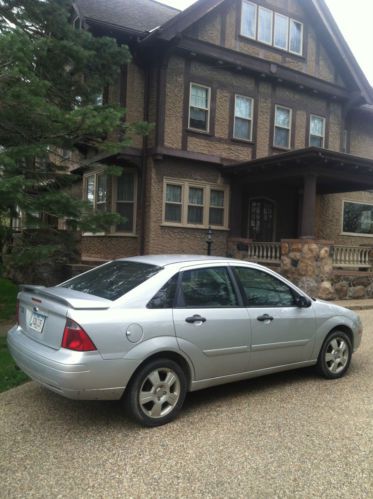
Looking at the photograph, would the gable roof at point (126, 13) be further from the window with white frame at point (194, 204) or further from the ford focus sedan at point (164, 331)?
the ford focus sedan at point (164, 331)

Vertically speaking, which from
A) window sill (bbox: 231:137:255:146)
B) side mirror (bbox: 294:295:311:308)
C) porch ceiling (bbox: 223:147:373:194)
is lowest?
side mirror (bbox: 294:295:311:308)

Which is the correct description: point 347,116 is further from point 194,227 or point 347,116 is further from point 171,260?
point 171,260

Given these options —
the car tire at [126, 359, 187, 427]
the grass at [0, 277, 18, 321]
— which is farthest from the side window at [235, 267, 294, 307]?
the grass at [0, 277, 18, 321]

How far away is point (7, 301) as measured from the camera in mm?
11984

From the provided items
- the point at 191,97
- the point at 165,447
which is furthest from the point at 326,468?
the point at 191,97

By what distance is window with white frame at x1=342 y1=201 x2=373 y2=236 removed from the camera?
62.3 feet

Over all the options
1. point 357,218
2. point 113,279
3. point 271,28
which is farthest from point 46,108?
point 357,218

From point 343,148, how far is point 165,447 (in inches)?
695

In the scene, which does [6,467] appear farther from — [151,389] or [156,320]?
[156,320]

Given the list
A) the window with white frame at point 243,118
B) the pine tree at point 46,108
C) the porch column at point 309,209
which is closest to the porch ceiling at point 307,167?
the porch column at point 309,209

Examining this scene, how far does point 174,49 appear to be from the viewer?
14.0 metres

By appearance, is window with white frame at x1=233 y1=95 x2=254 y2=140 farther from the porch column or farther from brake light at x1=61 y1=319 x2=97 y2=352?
brake light at x1=61 y1=319 x2=97 y2=352

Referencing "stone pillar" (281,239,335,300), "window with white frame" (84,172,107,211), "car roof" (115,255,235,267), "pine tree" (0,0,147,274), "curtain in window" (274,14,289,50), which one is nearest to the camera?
"car roof" (115,255,235,267)

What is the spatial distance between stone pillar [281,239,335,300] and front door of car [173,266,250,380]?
25.8 ft
